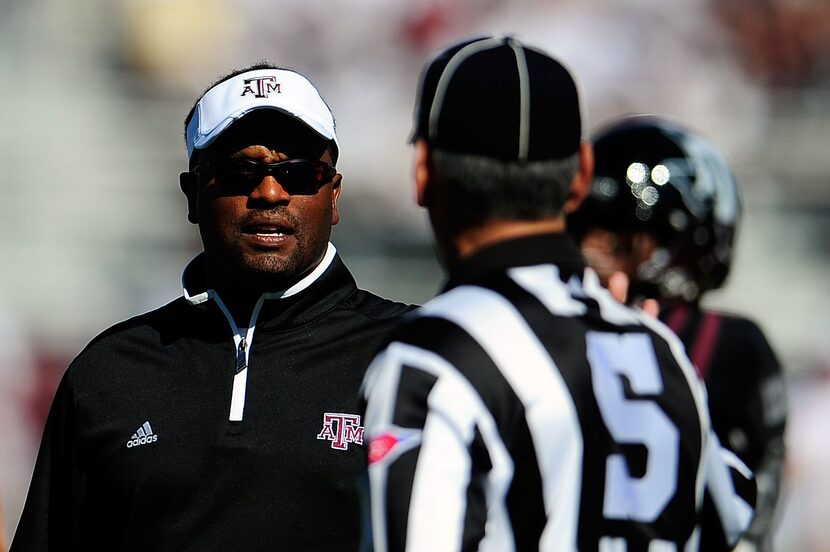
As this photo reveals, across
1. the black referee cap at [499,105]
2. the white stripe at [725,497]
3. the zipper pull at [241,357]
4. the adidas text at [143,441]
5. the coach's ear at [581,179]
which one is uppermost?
the black referee cap at [499,105]

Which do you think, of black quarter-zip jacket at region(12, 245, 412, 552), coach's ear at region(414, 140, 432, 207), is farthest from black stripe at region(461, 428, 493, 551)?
black quarter-zip jacket at region(12, 245, 412, 552)

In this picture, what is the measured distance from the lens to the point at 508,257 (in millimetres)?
2109

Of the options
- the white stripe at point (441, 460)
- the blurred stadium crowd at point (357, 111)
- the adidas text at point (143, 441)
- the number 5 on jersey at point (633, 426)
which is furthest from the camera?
the blurred stadium crowd at point (357, 111)

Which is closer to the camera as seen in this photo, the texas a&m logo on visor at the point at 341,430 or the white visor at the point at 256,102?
the texas a&m logo on visor at the point at 341,430

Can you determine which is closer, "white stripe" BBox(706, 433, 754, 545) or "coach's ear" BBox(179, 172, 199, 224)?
"white stripe" BBox(706, 433, 754, 545)

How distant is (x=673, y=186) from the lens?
3195mm

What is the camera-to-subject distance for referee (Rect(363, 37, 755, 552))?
198 centimetres

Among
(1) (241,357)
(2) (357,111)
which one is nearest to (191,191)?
(1) (241,357)

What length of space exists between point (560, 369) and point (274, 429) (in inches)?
47.0

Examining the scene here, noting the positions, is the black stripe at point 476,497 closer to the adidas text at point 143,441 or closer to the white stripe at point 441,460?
the white stripe at point 441,460

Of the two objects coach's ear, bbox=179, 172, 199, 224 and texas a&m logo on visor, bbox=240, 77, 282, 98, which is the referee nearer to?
texas a&m logo on visor, bbox=240, 77, 282, 98

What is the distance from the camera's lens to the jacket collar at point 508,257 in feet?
6.92

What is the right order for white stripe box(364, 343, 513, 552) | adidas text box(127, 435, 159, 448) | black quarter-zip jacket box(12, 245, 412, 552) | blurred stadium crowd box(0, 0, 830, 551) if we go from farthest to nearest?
blurred stadium crowd box(0, 0, 830, 551)
adidas text box(127, 435, 159, 448)
black quarter-zip jacket box(12, 245, 412, 552)
white stripe box(364, 343, 513, 552)


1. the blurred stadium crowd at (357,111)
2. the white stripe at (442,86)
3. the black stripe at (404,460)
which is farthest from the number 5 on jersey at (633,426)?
the blurred stadium crowd at (357,111)
